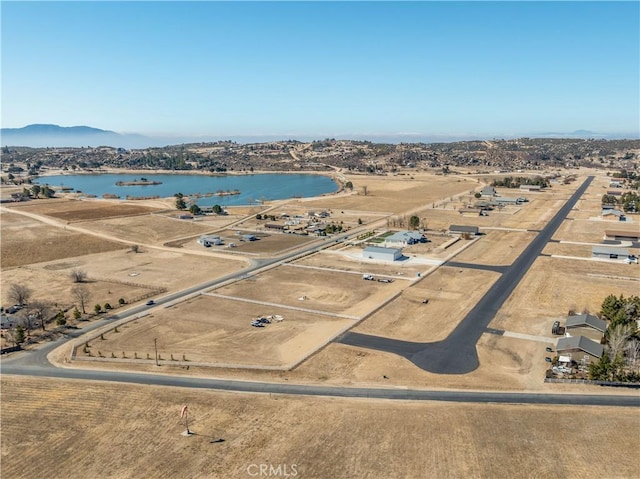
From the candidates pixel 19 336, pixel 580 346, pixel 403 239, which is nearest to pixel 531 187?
pixel 403 239

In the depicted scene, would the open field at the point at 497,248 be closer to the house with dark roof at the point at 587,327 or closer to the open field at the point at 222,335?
the house with dark roof at the point at 587,327

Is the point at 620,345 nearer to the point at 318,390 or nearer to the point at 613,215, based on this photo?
the point at 318,390

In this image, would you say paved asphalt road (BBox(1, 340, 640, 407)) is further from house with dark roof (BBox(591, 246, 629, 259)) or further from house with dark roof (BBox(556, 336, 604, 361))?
house with dark roof (BBox(591, 246, 629, 259))

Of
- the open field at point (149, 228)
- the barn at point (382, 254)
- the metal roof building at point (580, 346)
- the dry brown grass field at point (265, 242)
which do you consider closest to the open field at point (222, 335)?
the metal roof building at point (580, 346)

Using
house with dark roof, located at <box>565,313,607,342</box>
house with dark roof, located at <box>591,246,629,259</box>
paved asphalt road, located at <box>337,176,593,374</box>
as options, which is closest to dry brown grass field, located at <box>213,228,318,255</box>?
paved asphalt road, located at <box>337,176,593,374</box>

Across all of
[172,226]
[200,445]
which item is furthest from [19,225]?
[200,445]

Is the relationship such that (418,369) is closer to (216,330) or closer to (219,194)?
(216,330)
